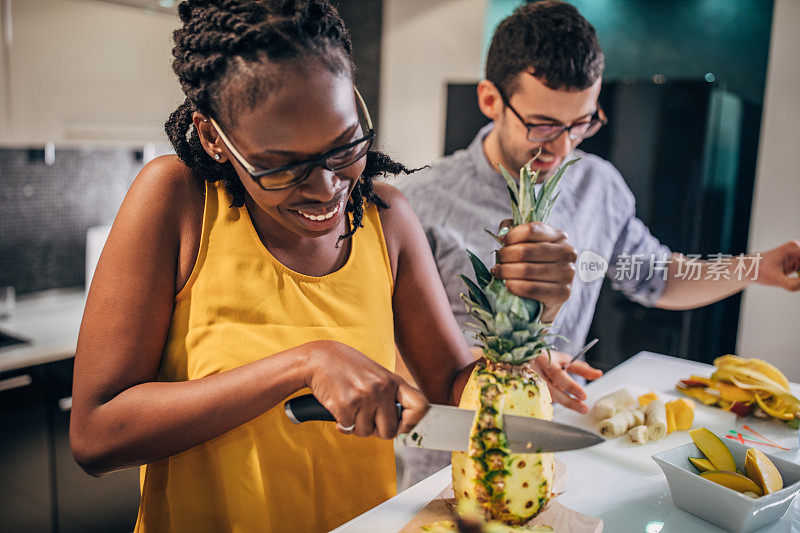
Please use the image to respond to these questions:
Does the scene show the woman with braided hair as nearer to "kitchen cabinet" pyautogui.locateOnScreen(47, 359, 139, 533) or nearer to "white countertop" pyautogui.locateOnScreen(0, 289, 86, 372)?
"white countertop" pyautogui.locateOnScreen(0, 289, 86, 372)

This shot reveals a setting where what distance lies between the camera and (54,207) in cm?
283

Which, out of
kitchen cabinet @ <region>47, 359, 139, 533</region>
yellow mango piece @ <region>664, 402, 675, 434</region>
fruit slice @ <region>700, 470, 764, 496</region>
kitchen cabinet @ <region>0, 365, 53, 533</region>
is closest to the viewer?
fruit slice @ <region>700, 470, 764, 496</region>

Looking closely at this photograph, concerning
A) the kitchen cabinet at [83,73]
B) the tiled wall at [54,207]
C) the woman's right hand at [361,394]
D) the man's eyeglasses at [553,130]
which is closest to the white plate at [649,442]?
the woman's right hand at [361,394]

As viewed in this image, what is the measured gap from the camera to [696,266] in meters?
1.77

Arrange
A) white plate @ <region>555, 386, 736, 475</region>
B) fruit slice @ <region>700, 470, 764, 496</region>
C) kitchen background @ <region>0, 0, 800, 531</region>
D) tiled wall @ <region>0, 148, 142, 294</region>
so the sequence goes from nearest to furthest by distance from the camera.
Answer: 1. fruit slice @ <region>700, 470, 764, 496</region>
2. white plate @ <region>555, 386, 736, 475</region>
3. kitchen background @ <region>0, 0, 800, 531</region>
4. tiled wall @ <region>0, 148, 142, 294</region>

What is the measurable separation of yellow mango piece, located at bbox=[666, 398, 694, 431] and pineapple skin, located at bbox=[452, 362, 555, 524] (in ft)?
1.69

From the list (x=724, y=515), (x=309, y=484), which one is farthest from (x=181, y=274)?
(x=724, y=515)

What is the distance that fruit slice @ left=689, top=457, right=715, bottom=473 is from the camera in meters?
1.05

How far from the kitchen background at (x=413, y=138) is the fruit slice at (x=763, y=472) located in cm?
72

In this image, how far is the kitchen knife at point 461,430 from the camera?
845 millimetres

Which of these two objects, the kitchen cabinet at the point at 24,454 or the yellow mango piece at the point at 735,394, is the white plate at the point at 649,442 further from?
the kitchen cabinet at the point at 24,454

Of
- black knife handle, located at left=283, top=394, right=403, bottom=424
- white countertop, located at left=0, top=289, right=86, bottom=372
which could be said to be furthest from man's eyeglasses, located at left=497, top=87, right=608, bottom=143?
white countertop, located at left=0, top=289, right=86, bottom=372

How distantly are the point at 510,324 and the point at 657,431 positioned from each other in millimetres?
529

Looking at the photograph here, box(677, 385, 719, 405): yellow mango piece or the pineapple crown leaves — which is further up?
the pineapple crown leaves
